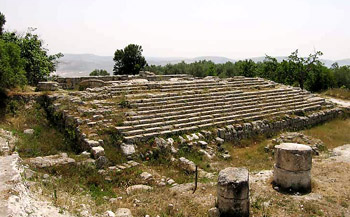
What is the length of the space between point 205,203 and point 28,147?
21.6 ft

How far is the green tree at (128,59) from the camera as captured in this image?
41.6 metres

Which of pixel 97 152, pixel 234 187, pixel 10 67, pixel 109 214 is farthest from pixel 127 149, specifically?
pixel 10 67

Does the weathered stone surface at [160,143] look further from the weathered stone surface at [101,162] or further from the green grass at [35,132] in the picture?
the green grass at [35,132]

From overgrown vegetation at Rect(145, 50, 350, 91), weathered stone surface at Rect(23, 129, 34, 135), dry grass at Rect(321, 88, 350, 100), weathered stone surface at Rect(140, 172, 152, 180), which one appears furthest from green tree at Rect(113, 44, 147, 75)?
weathered stone surface at Rect(140, 172, 152, 180)

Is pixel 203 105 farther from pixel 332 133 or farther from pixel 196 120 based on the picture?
pixel 332 133

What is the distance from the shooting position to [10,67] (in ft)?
44.2

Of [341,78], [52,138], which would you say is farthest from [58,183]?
[341,78]

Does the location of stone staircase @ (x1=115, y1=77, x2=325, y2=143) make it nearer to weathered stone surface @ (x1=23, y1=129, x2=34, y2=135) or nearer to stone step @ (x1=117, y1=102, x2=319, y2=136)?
stone step @ (x1=117, y1=102, x2=319, y2=136)

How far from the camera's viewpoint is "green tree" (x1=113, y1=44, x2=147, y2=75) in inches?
1638

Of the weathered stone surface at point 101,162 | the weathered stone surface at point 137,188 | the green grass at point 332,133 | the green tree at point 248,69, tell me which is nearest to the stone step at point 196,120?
the weathered stone surface at point 101,162

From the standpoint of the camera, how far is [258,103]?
53.8 ft

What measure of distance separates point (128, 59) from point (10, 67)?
94.5 feet

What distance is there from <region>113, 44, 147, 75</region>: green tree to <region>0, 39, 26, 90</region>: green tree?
26.8 m

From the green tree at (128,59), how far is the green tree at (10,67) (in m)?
26.8
